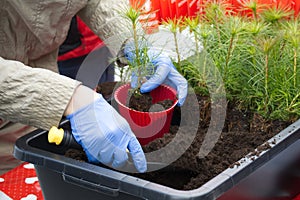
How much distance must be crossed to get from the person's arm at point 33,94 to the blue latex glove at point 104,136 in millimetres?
38

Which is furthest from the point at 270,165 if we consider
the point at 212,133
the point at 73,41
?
the point at 73,41

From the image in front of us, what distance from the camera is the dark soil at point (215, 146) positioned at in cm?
82

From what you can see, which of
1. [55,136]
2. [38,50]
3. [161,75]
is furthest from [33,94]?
[38,50]

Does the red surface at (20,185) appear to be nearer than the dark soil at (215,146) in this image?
No

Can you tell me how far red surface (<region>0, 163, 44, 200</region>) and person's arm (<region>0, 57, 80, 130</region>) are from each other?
237mm

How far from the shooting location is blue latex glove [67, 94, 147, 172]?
833 millimetres

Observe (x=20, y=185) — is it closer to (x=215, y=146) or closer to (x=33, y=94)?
(x=33, y=94)

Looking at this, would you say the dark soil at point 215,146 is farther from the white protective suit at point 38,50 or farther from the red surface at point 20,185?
the red surface at point 20,185

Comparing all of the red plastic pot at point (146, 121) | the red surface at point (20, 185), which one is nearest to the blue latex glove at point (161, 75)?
the red plastic pot at point (146, 121)

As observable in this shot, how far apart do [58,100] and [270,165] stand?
40cm

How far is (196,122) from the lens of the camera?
957 mm

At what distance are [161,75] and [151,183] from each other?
0.35 m

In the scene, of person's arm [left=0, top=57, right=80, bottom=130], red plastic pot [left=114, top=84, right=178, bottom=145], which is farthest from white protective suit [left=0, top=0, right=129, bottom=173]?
red plastic pot [left=114, top=84, right=178, bottom=145]

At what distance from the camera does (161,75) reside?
1017mm
